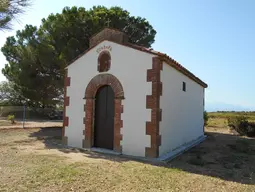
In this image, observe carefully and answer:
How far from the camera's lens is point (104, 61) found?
9789mm

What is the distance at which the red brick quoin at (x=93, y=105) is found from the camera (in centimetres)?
898

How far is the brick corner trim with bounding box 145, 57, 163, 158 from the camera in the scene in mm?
8086

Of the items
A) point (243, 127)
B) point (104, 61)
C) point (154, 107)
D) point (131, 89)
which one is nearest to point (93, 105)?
point (104, 61)

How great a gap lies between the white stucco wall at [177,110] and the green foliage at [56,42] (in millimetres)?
8461

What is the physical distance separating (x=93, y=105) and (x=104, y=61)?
1.88 m

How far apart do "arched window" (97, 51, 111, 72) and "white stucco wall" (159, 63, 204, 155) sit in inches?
91.8

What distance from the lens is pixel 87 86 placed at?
33.4 feet

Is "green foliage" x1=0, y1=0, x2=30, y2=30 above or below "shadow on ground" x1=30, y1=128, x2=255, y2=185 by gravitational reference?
above

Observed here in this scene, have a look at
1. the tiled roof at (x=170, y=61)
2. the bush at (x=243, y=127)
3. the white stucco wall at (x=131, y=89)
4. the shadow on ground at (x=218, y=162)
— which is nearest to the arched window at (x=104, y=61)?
the white stucco wall at (x=131, y=89)

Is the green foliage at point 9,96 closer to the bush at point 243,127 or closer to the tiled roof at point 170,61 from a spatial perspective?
the bush at point 243,127

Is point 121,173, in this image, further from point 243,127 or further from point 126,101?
point 243,127

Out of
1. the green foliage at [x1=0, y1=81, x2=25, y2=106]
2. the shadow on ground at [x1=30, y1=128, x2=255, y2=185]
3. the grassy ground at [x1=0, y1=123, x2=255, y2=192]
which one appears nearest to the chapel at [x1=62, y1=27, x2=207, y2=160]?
the shadow on ground at [x1=30, y1=128, x2=255, y2=185]

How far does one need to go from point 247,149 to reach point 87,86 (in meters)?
7.27

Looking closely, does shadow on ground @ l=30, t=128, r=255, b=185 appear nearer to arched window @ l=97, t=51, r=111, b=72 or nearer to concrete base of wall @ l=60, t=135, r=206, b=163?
concrete base of wall @ l=60, t=135, r=206, b=163
